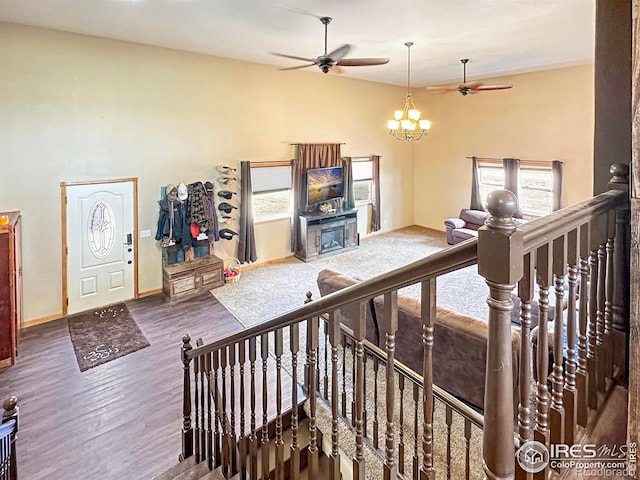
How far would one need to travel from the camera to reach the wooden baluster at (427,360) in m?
1.17

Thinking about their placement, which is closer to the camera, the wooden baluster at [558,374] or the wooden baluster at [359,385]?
the wooden baluster at [558,374]

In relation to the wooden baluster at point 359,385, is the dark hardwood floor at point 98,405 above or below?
below

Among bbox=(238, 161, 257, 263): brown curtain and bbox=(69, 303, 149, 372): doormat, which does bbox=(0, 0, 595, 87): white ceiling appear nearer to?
bbox=(238, 161, 257, 263): brown curtain

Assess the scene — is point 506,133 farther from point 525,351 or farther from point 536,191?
point 525,351

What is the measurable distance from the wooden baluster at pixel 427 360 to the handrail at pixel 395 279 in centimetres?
5

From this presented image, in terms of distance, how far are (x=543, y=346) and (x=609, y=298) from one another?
703 millimetres

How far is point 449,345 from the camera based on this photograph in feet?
11.0

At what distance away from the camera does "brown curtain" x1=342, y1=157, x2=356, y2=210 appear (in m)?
9.36

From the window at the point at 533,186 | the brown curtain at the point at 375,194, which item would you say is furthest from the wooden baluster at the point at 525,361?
the brown curtain at the point at 375,194

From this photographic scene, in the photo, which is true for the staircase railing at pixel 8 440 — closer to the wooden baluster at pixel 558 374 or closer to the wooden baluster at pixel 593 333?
the wooden baluster at pixel 558 374

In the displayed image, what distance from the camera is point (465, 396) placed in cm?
335

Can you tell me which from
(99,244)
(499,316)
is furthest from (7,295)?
(499,316)

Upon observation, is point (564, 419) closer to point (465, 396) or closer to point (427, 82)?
point (465, 396)

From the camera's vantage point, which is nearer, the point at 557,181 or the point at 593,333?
the point at 593,333
